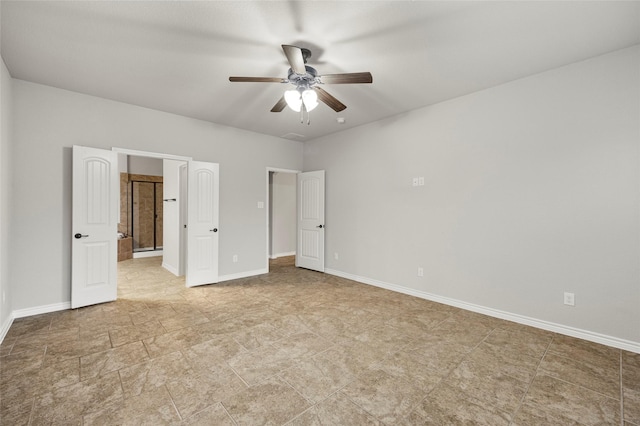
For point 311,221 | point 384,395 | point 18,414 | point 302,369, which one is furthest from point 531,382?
point 311,221

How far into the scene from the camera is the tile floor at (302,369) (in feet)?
5.75

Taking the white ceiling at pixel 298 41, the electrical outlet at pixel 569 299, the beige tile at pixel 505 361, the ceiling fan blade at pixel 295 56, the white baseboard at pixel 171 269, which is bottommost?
the beige tile at pixel 505 361

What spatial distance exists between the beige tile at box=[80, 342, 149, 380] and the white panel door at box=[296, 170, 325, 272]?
345 cm

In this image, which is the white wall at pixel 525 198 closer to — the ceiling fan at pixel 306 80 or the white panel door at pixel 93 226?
the ceiling fan at pixel 306 80

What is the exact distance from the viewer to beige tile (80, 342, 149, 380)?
217cm

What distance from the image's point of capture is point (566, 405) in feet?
6.06

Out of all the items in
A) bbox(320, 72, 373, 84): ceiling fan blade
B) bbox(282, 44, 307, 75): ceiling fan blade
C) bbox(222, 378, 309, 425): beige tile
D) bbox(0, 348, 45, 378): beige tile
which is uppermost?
bbox(282, 44, 307, 75): ceiling fan blade

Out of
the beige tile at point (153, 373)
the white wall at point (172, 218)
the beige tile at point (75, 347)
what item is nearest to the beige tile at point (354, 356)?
the beige tile at point (153, 373)

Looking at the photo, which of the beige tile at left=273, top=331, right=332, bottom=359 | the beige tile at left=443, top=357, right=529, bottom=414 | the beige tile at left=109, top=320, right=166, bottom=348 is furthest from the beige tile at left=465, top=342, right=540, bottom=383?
the beige tile at left=109, top=320, right=166, bottom=348

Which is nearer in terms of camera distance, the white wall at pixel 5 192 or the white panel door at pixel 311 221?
the white wall at pixel 5 192

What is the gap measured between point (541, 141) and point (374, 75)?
77.4 inches

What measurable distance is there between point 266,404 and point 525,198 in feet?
10.8

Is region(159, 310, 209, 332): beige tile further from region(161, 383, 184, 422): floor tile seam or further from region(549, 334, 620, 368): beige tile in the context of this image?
region(549, 334, 620, 368): beige tile

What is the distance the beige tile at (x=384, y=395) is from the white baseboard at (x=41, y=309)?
12.1 ft
